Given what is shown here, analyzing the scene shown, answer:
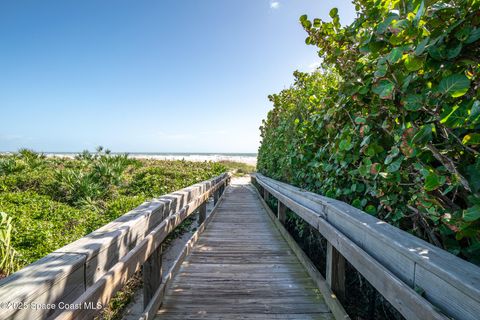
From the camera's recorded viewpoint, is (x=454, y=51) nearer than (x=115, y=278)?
Yes

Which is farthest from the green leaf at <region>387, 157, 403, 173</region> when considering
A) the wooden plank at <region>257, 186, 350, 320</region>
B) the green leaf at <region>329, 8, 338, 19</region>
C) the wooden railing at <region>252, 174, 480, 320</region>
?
the green leaf at <region>329, 8, 338, 19</region>

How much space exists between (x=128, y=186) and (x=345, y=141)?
896 centimetres

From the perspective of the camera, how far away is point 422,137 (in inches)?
45.6

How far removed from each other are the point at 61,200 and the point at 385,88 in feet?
30.9

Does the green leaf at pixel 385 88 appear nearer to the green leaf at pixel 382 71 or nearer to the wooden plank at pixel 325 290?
the green leaf at pixel 382 71

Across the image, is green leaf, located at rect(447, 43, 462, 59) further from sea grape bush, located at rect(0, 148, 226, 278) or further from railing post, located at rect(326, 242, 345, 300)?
sea grape bush, located at rect(0, 148, 226, 278)

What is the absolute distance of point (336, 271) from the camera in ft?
6.95

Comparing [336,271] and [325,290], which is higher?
[336,271]

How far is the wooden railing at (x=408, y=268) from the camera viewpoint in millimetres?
884

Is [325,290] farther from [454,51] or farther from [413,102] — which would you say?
[454,51]

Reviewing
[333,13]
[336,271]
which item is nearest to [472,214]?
[336,271]

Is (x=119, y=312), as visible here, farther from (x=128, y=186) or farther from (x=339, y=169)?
(x=128, y=186)

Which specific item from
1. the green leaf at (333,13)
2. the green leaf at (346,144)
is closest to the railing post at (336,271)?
the green leaf at (346,144)

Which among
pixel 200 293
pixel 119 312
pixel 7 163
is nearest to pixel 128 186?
pixel 7 163
